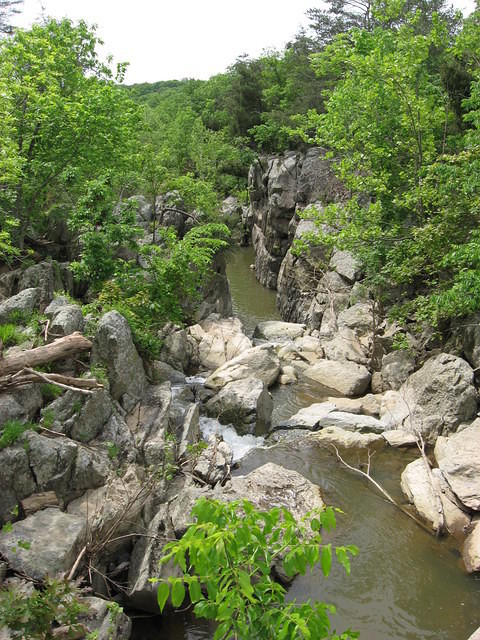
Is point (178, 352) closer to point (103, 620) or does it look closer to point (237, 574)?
point (103, 620)

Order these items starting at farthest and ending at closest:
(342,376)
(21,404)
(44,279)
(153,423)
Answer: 1. (342,376)
2. (44,279)
3. (153,423)
4. (21,404)

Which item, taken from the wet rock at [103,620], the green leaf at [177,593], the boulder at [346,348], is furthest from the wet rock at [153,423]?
the boulder at [346,348]

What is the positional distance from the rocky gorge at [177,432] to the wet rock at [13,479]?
2cm

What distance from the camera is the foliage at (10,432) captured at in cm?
816

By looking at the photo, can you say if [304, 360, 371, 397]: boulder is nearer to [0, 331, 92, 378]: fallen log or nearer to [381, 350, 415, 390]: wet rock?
[381, 350, 415, 390]: wet rock

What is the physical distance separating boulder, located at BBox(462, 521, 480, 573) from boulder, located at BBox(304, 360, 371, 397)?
835 centimetres

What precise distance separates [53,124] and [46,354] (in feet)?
31.7

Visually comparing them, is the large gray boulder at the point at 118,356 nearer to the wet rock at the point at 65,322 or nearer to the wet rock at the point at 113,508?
the wet rock at the point at 65,322

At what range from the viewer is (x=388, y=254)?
682 inches

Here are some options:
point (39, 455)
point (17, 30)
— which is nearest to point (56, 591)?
point (39, 455)

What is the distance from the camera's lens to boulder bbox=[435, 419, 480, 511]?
1040cm

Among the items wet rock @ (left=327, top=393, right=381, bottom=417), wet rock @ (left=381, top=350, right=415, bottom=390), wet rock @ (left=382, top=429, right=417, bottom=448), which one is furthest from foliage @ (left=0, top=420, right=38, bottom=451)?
wet rock @ (left=381, top=350, right=415, bottom=390)

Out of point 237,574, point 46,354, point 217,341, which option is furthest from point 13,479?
point 217,341

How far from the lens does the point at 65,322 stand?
36.7 ft
